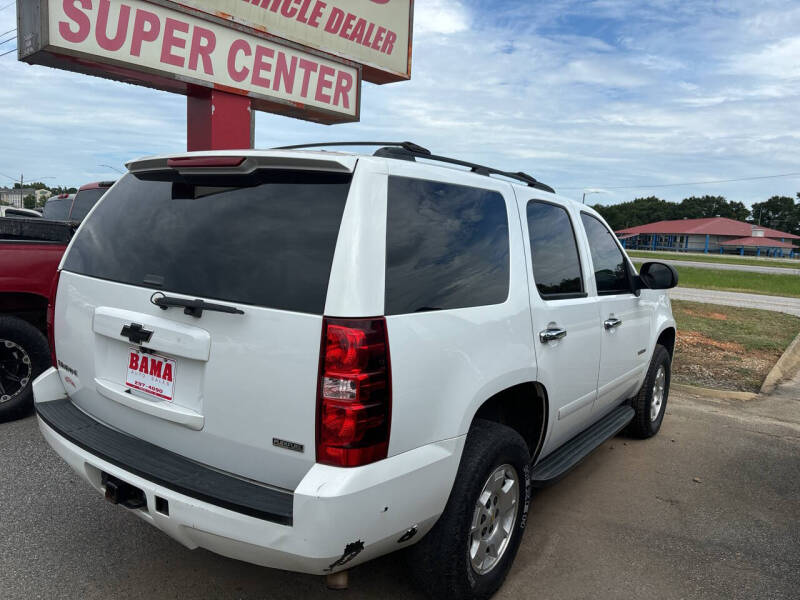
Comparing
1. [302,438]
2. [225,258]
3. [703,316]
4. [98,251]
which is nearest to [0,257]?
[98,251]

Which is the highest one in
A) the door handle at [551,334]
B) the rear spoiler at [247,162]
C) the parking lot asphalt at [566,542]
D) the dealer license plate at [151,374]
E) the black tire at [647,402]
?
the rear spoiler at [247,162]

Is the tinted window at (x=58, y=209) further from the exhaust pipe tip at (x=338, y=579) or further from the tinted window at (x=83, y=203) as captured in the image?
the exhaust pipe tip at (x=338, y=579)

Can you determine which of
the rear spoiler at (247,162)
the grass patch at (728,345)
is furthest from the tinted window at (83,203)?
the grass patch at (728,345)

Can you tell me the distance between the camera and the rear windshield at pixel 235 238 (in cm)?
210

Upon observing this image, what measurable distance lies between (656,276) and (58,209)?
9255 mm

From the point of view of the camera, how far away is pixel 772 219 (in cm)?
12181

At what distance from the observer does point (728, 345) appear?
377 inches

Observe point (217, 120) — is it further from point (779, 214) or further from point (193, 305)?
point (779, 214)

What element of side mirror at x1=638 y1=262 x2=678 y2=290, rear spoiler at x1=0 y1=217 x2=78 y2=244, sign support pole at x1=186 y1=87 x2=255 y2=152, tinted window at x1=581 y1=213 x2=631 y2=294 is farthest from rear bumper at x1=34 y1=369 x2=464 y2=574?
sign support pole at x1=186 y1=87 x2=255 y2=152

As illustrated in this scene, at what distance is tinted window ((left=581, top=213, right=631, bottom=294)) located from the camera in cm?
392

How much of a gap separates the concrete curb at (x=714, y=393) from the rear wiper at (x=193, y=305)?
624 centimetres

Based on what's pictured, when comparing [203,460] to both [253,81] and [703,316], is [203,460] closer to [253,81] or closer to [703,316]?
[253,81]

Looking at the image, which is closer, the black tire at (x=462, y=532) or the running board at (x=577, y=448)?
the black tire at (x=462, y=532)

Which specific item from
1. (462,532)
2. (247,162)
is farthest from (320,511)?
(247,162)
